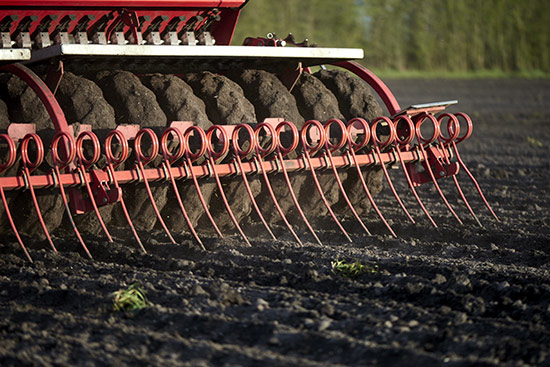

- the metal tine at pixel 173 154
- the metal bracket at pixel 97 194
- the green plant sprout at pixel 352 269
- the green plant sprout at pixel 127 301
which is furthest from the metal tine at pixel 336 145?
the green plant sprout at pixel 127 301

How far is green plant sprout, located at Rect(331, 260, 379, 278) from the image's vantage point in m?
4.03

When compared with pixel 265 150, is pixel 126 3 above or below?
above

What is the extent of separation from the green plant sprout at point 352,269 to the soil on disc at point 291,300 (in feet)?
0.15

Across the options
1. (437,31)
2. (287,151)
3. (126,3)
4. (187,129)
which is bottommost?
(287,151)

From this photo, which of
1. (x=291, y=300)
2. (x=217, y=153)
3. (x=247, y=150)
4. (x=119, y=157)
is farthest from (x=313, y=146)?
(x=291, y=300)

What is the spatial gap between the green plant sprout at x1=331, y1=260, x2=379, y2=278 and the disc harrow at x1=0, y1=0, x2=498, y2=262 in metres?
0.75

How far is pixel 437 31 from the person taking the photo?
32188mm

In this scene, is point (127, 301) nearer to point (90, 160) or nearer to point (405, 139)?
point (90, 160)

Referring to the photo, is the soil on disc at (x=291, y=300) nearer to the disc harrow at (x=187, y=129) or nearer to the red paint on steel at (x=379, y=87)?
the disc harrow at (x=187, y=129)

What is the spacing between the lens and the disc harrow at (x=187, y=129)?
4.66m

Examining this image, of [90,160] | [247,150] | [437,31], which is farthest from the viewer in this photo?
[437,31]

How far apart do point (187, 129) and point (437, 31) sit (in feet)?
94.1

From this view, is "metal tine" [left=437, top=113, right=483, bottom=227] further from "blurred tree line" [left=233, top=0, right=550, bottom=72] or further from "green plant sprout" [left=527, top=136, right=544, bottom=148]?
"blurred tree line" [left=233, top=0, right=550, bottom=72]

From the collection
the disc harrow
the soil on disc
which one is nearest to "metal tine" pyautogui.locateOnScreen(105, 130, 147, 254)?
the disc harrow
